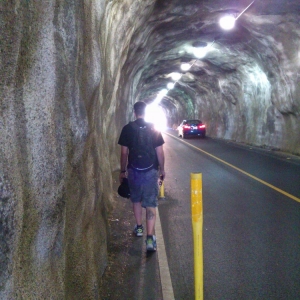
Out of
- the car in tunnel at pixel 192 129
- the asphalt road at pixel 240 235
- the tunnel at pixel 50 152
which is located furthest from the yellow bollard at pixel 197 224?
the car in tunnel at pixel 192 129

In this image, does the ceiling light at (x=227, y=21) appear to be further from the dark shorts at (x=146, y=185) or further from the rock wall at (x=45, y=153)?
the rock wall at (x=45, y=153)

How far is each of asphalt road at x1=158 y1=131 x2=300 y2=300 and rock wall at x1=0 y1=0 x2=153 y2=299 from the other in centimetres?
145

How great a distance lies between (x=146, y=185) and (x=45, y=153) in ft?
9.51

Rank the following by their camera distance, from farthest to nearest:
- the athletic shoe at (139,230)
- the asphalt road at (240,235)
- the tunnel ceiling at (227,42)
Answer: the tunnel ceiling at (227,42) < the athletic shoe at (139,230) < the asphalt road at (240,235)

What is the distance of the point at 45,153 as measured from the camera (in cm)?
306

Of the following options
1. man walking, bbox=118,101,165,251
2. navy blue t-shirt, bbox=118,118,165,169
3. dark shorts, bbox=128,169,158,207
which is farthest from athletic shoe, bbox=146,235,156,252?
navy blue t-shirt, bbox=118,118,165,169

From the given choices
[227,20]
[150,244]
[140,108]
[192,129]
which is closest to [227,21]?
[227,20]

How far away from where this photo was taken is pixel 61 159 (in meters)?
3.30

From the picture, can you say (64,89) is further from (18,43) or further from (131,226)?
(131,226)

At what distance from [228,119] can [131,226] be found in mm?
24070

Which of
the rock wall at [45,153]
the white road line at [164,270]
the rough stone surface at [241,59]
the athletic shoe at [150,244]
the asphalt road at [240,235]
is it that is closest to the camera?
the rock wall at [45,153]

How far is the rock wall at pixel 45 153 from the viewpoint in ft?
8.50

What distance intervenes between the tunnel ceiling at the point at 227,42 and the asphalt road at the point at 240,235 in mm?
5459

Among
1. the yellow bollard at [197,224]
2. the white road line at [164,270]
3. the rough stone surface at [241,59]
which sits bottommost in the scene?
the white road line at [164,270]
